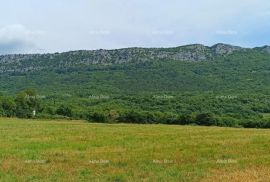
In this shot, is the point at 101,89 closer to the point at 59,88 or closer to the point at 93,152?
the point at 59,88

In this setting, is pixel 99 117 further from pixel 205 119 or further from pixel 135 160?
pixel 135 160

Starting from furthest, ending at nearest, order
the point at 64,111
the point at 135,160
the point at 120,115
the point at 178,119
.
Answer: the point at 64,111 → the point at 120,115 → the point at 178,119 → the point at 135,160

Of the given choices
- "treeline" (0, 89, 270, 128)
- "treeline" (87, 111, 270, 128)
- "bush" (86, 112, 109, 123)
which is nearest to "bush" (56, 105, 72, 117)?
"treeline" (0, 89, 270, 128)

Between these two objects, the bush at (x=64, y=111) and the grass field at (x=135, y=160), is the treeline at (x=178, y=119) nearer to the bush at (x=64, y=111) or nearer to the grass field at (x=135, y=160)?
the bush at (x=64, y=111)

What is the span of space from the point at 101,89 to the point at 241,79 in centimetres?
4708

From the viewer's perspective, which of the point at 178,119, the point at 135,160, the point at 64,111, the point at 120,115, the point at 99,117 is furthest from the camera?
the point at 64,111

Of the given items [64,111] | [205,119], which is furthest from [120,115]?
[64,111]

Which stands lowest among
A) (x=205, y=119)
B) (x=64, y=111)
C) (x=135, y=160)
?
(x=64, y=111)

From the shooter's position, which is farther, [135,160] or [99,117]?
[99,117]

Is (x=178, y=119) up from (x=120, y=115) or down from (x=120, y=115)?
down

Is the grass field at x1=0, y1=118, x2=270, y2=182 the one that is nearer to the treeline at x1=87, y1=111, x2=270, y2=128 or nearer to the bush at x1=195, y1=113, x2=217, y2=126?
the treeline at x1=87, y1=111, x2=270, y2=128

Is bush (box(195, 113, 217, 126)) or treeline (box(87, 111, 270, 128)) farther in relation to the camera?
bush (box(195, 113, 217, 126))

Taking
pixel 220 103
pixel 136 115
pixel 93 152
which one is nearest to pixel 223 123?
pixel 136 115

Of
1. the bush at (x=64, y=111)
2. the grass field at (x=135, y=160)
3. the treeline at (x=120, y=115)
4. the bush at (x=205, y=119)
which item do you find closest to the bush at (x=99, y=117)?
the treeline at (x=120, y=115)
